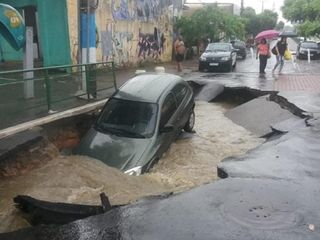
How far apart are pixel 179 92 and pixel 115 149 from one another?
106 inches

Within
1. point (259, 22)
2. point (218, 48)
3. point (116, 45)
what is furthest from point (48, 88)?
point (259, 22)

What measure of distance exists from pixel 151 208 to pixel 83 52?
7.47 m

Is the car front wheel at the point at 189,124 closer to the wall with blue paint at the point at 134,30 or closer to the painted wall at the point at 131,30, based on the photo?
→ the painted wall at the point at 131,30

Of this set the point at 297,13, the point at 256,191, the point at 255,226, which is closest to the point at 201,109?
the point at 256,191

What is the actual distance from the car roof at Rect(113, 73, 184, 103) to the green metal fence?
1.22 meters

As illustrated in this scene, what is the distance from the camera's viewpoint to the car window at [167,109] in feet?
28.1

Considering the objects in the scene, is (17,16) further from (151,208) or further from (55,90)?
(151,208)

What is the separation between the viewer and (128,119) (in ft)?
27.6

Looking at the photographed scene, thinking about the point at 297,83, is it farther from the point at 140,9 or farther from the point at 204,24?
the point at 204,24

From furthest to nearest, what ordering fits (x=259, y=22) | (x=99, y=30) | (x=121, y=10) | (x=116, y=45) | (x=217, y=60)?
(x=259, y=22) → (x=217, y=60) → (x=121, y=10) → (x=116, y=45) → (x=99, y=30)

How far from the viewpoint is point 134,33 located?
81.7 ft

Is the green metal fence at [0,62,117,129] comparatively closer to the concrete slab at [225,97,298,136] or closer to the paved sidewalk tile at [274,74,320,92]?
the concrete slab at [225,97,298,136]

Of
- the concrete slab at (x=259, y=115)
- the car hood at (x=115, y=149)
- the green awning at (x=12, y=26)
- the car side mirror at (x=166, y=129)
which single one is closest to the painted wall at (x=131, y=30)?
the concrete slab at (x=259, y=115)

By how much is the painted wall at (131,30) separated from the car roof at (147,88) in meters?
8.60
